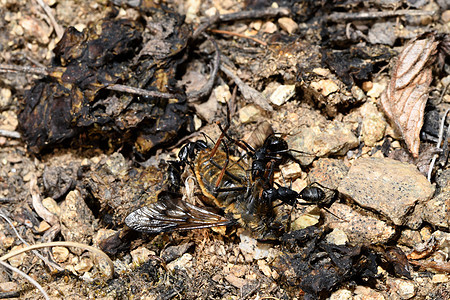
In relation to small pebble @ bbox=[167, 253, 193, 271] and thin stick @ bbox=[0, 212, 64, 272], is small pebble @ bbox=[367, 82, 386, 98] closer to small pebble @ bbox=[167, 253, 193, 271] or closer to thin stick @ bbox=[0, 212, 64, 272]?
small pebble @ bbox=[167, 253, 193, 271]

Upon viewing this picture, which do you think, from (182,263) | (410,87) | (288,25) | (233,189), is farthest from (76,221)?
(410,87)

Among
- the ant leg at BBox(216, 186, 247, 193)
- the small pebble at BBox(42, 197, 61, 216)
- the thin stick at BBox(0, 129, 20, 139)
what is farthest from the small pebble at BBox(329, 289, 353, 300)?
the thin stick at BBox(0, 129, 20, 139)

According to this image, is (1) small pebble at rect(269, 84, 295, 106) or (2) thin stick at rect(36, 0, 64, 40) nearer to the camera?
(1) small pebble at rect(269, 84, 295, 106)

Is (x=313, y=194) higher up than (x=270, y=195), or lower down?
higher up

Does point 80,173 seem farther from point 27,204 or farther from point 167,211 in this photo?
point 167,211

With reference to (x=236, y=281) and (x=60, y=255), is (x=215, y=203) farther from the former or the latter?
(x=60, y=255)

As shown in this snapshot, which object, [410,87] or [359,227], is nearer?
[359,227]

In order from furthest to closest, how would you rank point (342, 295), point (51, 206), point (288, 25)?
1. point (288, 25)
2. point (51, 206)
3. point (342, 295)
